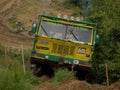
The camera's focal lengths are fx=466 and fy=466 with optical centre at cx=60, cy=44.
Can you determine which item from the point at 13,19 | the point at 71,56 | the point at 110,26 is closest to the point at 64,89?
the point at 71,56

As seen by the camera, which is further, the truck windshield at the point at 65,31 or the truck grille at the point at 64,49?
the truck windshield at the point at 65,31

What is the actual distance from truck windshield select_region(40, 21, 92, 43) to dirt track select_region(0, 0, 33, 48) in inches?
389

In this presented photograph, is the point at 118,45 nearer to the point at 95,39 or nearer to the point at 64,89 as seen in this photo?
the point at 95,39

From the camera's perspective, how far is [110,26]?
20.1 m

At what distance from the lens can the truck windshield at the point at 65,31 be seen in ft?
60.8

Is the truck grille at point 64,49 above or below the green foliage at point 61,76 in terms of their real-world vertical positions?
above

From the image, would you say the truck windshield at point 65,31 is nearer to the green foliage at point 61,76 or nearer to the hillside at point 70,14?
the hillside at point 70,14

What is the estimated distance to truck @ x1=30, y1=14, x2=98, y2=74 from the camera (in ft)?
59.8

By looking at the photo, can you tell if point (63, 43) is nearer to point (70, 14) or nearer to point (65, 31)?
point (65, 31)

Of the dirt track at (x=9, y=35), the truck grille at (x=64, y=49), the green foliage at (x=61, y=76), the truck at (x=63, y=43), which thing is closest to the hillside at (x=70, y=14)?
the dirt track at (x=9, y=35)

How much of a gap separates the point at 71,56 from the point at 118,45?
201cm

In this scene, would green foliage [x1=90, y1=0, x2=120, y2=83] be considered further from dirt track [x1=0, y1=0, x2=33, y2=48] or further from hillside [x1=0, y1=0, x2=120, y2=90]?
dirt track [x1=0, y1=0, x2=33, y2=48]

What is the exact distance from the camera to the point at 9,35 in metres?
31.0

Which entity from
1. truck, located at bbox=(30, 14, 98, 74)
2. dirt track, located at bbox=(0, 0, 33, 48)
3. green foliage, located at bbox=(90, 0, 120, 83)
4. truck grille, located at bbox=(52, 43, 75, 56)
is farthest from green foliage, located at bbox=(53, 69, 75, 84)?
dirt track, located at bbox=(0, 0, 33, 48)
